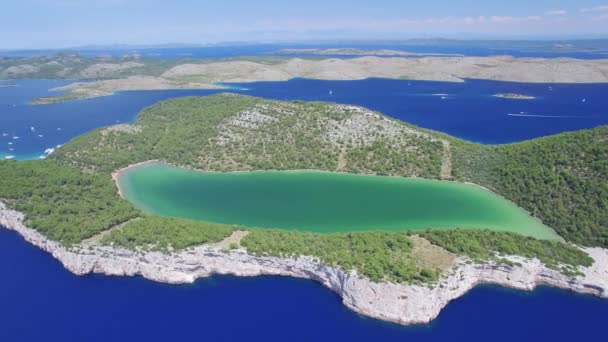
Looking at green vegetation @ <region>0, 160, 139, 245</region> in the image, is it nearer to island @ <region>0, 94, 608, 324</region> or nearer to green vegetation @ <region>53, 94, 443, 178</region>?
island @ <region>0, 94, 608, 324</region>

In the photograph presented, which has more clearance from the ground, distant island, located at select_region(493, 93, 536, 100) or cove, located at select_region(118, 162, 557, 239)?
distant island, located at select_region(493, 93, 536, 100)

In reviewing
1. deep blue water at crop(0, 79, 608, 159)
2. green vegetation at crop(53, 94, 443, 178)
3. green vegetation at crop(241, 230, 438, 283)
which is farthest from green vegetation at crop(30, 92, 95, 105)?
green vegetation at crop(241, 230, 438, 283)

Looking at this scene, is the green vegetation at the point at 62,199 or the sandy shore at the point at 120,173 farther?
the sandy shore at the point at 120,173

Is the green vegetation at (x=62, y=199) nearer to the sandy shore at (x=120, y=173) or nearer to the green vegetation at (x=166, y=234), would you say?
the sandy shore at (x=120, y=173)

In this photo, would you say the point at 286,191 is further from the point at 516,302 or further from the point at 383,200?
the point at 516,302

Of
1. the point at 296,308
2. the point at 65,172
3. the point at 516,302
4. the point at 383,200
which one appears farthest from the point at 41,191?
Answer: the point at 516,302

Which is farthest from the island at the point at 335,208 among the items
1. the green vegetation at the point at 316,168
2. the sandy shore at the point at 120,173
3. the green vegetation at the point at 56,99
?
the green vegetation at the point at 56,99
